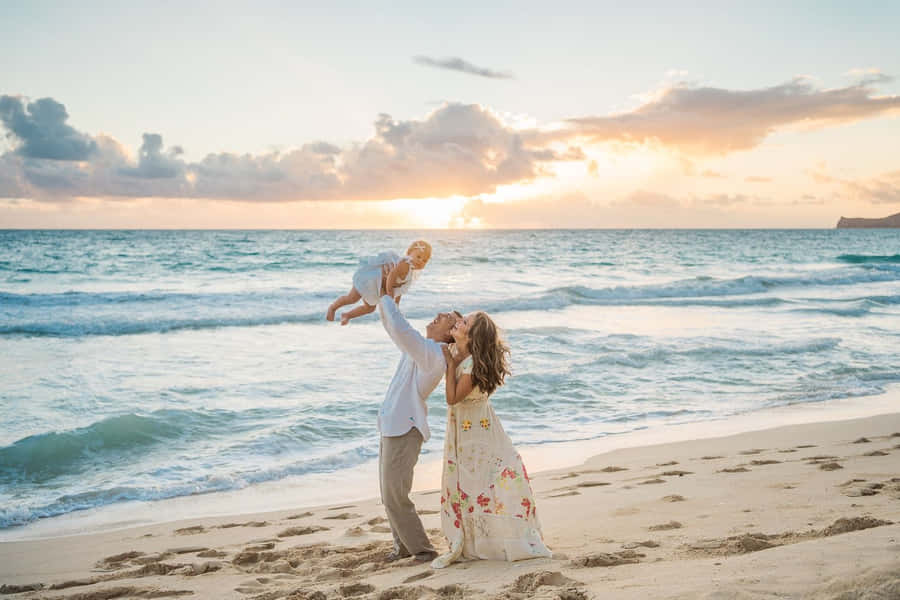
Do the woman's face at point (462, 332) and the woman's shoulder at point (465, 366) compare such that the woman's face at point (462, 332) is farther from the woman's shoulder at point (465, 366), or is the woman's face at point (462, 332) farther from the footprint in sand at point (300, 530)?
the footprint in sand at point (300, 530)

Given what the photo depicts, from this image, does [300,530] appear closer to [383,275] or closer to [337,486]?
[337,486]

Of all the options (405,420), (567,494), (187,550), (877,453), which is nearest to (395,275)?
(405,420)

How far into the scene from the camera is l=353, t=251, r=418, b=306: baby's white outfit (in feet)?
12.6

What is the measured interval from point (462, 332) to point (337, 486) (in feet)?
11.6

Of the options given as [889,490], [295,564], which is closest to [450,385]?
[295,564]

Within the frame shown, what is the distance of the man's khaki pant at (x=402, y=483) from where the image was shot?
4.17 meters

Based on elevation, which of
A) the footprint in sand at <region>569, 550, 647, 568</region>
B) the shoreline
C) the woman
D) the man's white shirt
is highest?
the man's white shirt

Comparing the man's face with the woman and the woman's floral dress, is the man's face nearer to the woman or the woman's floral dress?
the woman

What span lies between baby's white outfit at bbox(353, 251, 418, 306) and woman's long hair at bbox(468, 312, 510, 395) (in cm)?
51

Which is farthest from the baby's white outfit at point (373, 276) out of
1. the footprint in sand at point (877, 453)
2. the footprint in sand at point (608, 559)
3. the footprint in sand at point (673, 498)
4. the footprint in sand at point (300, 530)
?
the footprint in sand at point (877, 453)

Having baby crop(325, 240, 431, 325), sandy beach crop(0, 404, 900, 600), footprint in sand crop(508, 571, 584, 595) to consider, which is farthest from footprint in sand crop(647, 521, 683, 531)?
baby crop(325, 240, 431, 325)

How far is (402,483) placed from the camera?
13.8 feet

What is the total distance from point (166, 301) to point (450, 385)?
23055 mm

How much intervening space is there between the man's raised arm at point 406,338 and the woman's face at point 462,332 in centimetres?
13
